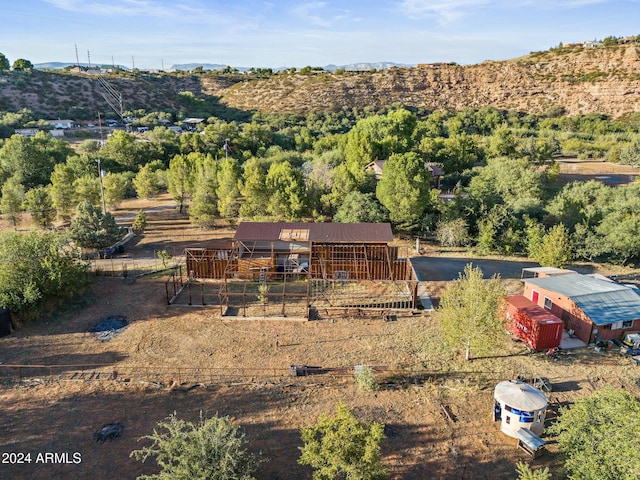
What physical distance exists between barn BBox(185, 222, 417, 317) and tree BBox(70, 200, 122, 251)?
8380 mm

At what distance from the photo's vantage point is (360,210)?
3494 cm

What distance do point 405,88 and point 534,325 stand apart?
96.5 meters

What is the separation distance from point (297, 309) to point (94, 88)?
90798mm

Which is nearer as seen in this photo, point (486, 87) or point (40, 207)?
point (40, 207)

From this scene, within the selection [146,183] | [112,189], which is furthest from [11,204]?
[146,183]

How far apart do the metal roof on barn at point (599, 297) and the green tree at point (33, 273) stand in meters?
26.5

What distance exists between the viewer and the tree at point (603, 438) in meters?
10.7

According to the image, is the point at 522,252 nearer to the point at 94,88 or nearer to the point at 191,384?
the point at 191,384

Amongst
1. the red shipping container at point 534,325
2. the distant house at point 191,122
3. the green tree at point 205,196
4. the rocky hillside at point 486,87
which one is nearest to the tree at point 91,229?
the green tree at point 205,196

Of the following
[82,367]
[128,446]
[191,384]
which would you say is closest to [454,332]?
[191,384]

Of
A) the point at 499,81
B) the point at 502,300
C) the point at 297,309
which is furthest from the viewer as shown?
the point at 499,81

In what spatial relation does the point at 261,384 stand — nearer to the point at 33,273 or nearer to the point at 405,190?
the point at 33,273

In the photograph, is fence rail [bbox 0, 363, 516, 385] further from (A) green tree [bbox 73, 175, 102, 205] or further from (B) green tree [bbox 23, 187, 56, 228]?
(A) green tree [bbox 73, 175, 102, 205]

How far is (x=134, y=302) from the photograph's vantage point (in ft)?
80.3
